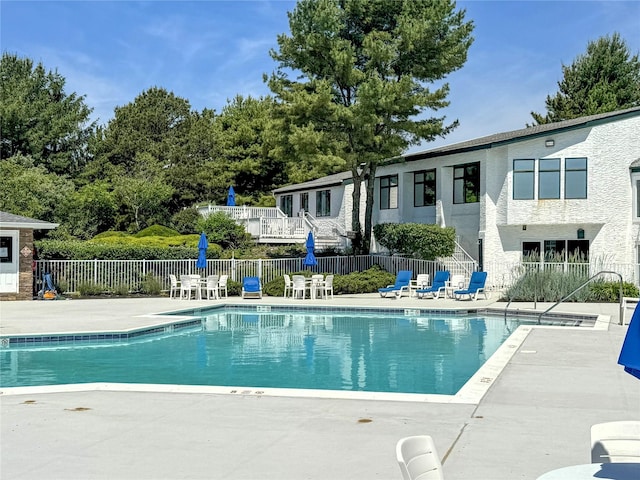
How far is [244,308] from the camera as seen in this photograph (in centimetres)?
2292

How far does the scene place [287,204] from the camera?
4403 centimetres

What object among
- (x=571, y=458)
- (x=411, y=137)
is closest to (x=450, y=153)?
(x=411, y=137)

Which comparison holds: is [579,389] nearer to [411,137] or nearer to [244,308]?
[244,308]

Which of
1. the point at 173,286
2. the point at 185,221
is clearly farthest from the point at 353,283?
the point at 185,221

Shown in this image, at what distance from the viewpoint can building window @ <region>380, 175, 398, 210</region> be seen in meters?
35.5

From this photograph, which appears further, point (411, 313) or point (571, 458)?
point (411, 313)

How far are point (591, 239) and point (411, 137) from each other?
9.32 meters

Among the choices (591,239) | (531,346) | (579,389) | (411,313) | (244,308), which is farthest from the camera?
(591,239)

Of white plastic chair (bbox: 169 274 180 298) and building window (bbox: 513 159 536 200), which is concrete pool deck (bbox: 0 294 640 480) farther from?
building window (bbox: 513 159 536 200)

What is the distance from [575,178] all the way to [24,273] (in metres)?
21.5

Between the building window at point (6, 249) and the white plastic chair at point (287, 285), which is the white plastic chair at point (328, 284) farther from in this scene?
the building window at point (6, 249)

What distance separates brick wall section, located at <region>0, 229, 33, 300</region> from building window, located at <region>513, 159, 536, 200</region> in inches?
755

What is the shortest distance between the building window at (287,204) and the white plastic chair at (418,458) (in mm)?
39954

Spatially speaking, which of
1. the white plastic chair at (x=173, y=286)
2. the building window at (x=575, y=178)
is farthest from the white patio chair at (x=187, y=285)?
the building window at (x=575, y=178)
